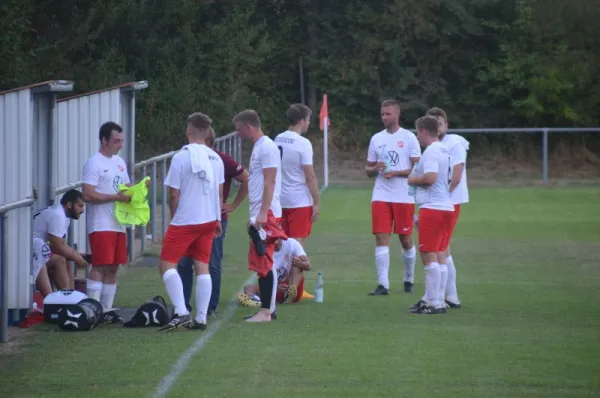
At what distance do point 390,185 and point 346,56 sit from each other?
26846mm

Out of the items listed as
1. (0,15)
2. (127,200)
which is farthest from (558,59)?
(127,200)

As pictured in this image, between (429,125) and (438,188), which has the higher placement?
(429,125)

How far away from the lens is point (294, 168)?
13031 mm

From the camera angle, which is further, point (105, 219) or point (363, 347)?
point (105, 219)

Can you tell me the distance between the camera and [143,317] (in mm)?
11305

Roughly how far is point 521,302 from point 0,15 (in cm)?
1990

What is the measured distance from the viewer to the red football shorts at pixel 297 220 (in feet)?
43.3

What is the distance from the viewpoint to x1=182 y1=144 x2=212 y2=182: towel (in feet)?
35.8

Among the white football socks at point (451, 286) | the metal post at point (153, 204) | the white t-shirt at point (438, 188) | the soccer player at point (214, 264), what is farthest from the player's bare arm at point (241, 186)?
the metal post at point (153, 204)

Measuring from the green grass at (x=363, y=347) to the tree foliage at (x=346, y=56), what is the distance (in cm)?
2047

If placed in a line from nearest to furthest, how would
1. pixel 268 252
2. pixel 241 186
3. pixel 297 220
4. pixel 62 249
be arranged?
pixel 268 252
pixel 62 249
pixel 241 186
pixel 297 220

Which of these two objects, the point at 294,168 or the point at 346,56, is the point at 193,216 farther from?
the point at 346,56

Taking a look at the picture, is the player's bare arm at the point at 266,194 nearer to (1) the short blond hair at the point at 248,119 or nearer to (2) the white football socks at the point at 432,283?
(1) the short blond hair at the point at 248,119

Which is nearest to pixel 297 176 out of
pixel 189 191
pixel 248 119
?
pixel 248 119
